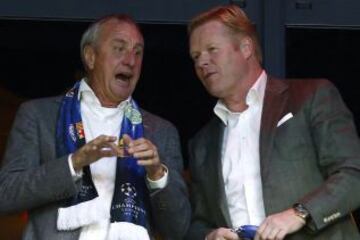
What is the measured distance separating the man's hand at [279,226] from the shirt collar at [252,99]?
0.48 meters

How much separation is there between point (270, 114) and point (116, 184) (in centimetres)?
55

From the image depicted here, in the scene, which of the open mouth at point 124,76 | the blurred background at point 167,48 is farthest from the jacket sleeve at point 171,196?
the blurred background at point 167,48

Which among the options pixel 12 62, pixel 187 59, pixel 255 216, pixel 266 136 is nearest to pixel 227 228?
pixel 255 216

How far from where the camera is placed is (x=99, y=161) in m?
3.23

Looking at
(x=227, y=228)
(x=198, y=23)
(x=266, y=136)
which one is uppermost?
(x=198, y=23)

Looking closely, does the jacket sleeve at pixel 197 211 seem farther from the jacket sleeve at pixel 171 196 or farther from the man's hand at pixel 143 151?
the man's hand at pixel 143 151

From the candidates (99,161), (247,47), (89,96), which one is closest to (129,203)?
(99,161)

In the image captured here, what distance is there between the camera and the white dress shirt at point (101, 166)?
3131 millimetres

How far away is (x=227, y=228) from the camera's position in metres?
3.16

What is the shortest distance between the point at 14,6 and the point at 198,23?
0.99 meters

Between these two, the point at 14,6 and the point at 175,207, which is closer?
the point at 175,207

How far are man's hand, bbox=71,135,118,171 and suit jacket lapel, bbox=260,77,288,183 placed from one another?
488mm

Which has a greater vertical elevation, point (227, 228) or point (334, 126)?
point (334, 126)

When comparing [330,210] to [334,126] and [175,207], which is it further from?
[175,207]
